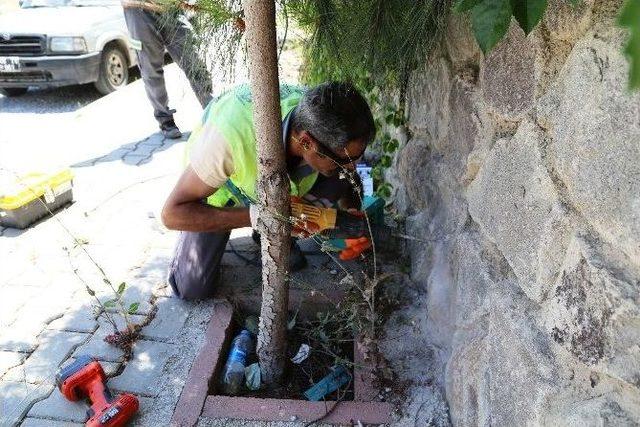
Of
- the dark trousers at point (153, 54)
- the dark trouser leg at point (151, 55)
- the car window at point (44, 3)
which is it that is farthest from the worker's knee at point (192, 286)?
the car window at point (44, 3)

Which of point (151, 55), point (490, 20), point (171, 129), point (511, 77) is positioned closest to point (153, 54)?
point (151, 55)

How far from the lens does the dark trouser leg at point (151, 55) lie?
403 cm

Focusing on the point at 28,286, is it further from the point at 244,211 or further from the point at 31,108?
the point at 31,108

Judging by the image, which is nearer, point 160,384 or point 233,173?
point 160,384

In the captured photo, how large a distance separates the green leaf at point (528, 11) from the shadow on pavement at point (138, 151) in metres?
3.68

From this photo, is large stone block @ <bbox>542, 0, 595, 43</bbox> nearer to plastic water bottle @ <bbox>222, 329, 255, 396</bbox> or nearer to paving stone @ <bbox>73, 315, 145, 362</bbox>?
plastic water bottle @ <bbox>222, 329, 255, 396</bbox>

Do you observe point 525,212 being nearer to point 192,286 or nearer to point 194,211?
point 194,211

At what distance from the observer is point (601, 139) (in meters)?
0.94

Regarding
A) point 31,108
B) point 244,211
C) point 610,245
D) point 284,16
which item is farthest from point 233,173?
point 31,108

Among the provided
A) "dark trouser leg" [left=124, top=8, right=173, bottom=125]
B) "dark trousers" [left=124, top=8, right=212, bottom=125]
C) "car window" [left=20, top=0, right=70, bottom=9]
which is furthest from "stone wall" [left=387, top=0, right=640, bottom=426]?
"car window" [left=20, top=0, right=70, bottom=9]

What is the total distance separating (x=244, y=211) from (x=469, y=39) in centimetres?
110

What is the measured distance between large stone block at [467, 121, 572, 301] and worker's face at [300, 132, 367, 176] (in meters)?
0.61

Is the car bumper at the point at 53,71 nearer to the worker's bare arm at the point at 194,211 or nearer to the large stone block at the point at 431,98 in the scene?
the worker's bare arm at the point at 194,211

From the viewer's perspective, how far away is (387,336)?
2.15m
